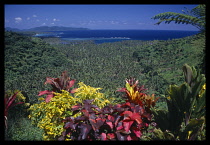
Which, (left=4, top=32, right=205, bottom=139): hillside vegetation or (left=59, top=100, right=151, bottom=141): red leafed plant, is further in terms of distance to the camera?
(left=4, top=32, right=205, bottom=139): hillside vegetation

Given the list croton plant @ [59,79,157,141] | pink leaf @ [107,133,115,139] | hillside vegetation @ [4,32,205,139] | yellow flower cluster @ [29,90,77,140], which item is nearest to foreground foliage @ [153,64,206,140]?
croton plant @ [59,79,157,141]

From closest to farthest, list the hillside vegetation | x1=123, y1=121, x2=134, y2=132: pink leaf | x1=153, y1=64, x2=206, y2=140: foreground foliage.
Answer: x1=123, y1=121, x2=134, y2=132: pink leaf
x1=153, y1=64, x2=206, y2=140: foreground foliage
the hillside vegetation

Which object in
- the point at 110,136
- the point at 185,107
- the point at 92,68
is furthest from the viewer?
the point at 92,68

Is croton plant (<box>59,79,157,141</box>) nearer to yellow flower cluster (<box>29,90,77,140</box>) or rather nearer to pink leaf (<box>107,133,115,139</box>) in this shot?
pink leaf (<box>107,133,115,139</box>)

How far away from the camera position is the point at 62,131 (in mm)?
2008

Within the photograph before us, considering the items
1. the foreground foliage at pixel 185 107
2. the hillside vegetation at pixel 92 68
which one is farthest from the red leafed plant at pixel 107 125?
the hillside vegetation at pixel 92 68

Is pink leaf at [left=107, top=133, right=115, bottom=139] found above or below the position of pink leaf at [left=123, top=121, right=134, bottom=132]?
below

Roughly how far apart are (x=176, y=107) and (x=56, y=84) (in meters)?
→ 1.69

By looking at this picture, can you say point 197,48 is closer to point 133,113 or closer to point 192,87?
point 192,87

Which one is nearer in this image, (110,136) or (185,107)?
(110,136)

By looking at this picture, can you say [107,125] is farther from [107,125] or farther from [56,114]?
[56,114]

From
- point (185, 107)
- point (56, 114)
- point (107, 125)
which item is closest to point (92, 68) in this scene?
point (56, 114)

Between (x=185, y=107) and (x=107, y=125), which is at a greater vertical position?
(x=185, y=107)

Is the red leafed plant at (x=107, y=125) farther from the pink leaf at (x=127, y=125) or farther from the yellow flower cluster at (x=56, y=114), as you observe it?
the yellow flower cluster at (x=56, y=114)
